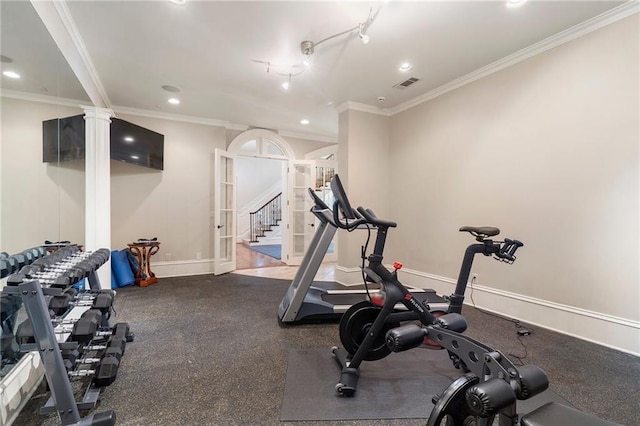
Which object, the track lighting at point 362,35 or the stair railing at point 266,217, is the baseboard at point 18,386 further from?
the stair railing at point 266,217

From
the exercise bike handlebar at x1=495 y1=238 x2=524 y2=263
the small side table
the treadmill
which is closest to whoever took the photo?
the exercise bike handlebar at x1=495 y1=238 x2=524 y2=263

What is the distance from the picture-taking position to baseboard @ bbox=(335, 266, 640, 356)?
2.49 meters

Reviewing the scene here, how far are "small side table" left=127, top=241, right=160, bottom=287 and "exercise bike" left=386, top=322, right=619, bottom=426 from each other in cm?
451

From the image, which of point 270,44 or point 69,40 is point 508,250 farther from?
point 69,40

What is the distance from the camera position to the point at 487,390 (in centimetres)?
85

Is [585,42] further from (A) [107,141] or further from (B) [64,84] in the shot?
(A) [107,141]

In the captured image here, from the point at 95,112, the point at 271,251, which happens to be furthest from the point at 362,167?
the point at 271,251

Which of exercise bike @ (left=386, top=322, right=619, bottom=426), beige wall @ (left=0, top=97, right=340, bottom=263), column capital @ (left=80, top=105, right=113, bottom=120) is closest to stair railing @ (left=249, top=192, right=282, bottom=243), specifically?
beige wall @ (left=0, top=97, right=340, bottom=263)

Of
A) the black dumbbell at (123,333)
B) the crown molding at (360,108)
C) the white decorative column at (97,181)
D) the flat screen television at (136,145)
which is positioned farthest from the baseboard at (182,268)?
the crown molding at (360,108)

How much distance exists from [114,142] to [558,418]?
5.31 meters

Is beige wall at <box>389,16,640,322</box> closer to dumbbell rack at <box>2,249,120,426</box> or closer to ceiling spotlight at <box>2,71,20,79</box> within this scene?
dumbbell rack at <box>2,249,120,426</box>

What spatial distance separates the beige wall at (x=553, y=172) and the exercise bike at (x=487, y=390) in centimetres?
246

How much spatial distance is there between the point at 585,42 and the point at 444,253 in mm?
2655

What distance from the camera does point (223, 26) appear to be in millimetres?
2670
